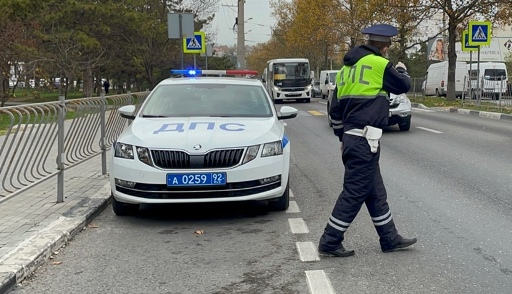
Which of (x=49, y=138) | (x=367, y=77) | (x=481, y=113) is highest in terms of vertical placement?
(x=367, y=77)

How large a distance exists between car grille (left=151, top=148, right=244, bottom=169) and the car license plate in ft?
0.31

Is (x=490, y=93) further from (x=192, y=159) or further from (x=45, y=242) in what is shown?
(x=45, y=242)

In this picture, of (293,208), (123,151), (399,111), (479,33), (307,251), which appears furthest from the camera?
(479,33)

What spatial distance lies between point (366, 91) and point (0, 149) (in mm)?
3226

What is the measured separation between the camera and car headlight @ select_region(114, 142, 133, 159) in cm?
609

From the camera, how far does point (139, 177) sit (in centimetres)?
595

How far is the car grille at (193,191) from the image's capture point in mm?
5918

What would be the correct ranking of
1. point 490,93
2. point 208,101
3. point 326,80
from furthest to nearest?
point 326,80
point 490,93
point 208,101

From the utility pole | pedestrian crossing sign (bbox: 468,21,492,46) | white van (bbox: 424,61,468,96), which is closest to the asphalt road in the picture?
pedestrian crossing sign (bbox: 468,21,492,46)

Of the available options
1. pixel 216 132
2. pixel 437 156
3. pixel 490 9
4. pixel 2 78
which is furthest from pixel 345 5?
pixel 216 132

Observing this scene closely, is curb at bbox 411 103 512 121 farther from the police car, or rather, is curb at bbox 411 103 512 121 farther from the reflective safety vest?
the reflective safety vest

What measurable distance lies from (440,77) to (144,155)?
118 feet

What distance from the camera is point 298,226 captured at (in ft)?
19.9

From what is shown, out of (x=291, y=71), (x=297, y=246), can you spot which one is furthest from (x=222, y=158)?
(x=291, y=71)
